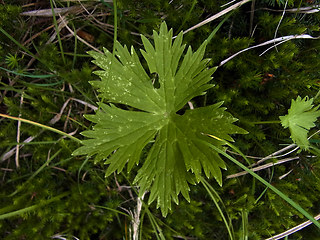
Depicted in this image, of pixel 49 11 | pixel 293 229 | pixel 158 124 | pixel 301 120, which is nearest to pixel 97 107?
pixel 158 124

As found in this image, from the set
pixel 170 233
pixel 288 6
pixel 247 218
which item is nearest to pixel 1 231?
pixel 170 233

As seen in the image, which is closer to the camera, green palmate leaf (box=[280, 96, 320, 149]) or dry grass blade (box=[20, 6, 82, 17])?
green palmate leaf (box=[280, 96, 320, 149])

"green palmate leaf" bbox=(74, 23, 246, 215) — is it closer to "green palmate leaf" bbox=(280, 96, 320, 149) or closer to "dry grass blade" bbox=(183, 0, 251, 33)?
"dry grass blade" bbox=(183, 0, 251, 33)

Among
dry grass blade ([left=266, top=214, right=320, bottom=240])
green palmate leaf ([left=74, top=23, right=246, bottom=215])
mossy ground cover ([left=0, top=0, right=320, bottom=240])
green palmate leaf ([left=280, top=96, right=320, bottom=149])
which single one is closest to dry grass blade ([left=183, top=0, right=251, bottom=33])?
mossy ground cover ([left=0, top=0, right=320, bottom=240])

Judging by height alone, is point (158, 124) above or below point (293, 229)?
above

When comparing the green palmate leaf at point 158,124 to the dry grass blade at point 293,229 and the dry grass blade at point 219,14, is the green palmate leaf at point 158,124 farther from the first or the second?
the dry grass blade at point 293,229

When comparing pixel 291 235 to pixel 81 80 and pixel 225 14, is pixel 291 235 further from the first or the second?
pixel 81 80

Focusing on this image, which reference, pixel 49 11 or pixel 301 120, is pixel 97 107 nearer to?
pixel 49 11
